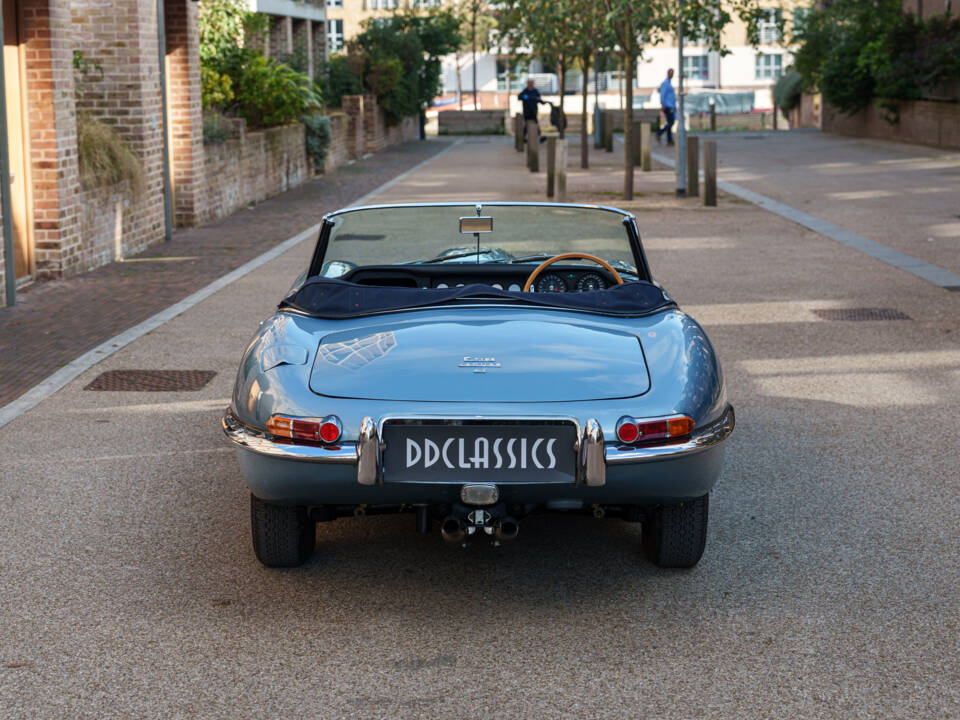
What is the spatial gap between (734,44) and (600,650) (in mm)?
79678

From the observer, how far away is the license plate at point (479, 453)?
13.6ft

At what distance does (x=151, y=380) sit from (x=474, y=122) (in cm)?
4256

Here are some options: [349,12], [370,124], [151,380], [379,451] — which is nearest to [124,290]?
[151,380]

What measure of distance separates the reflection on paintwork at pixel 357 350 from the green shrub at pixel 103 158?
387 inches

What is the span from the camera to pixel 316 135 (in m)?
26.9

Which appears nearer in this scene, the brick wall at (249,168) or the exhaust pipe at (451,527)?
the exhaust pipe at (451,527)

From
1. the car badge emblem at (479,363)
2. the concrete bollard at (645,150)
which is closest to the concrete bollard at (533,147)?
the concrete bollard at (645,150)

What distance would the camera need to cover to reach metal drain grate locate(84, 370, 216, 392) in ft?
26.1

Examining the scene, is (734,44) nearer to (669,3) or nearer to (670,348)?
(669,3)

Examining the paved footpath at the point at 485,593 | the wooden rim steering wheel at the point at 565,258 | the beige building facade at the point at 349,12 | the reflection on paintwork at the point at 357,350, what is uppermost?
the beige building facade at the point at 349,12

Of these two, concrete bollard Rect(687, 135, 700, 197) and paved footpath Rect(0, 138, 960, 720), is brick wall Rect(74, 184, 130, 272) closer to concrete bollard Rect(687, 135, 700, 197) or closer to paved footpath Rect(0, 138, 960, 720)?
paved footpath Rect(0, 138, 960, 720)

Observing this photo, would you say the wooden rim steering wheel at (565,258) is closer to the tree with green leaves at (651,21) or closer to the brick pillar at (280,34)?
the tree with green leaves at (651,21)

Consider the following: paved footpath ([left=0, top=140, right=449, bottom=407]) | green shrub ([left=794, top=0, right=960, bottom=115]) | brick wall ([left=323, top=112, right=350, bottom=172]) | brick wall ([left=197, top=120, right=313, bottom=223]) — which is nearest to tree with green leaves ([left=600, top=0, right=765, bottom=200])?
paved footpath ([left=0, top=140, right=449, bottom=407])

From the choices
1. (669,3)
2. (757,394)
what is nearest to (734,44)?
(669,3)
